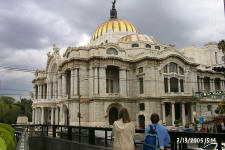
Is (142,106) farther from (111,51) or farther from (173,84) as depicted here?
(111,51)

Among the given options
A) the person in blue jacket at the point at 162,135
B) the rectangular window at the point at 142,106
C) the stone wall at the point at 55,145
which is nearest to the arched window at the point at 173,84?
the rectangular window at the point at 142,106

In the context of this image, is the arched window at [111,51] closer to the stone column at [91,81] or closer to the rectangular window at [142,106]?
the stone column at [91,81]

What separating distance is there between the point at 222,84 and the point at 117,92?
109ft

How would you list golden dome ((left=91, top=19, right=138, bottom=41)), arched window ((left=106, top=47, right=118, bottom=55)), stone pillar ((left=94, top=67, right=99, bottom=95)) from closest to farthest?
stone pillar ((left=94, top=67, right=99, bottom=95)), arched window ((left=106, top=47, right=118, bottom=55)), golden dome ((left=91, top=19, right=138, bottom=41))

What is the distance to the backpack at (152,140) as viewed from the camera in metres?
6.15

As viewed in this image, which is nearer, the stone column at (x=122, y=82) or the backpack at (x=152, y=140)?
the backpack at (x=152, y=140)

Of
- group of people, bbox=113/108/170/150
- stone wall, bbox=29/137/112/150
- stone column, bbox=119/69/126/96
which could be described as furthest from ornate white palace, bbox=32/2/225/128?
group of people, bbox=113/108/170/150

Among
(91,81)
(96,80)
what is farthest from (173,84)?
(91,81)

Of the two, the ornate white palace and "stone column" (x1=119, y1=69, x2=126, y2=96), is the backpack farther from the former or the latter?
"stone column" (x1=119, y1=69, x2=126, y2=96)

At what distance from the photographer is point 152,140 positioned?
6.23 m

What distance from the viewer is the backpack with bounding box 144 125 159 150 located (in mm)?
6154

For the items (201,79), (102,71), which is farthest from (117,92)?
(201,79)

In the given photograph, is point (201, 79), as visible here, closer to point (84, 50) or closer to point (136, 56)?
point (136, 56)

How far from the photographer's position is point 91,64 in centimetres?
4712
